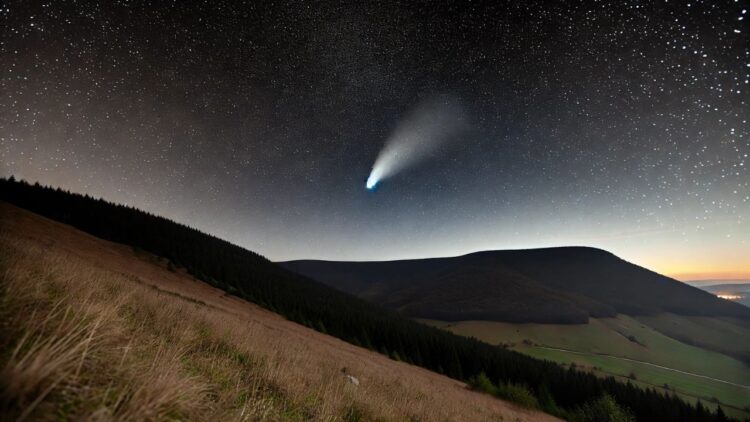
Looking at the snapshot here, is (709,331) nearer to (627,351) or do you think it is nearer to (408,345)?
(627,351)

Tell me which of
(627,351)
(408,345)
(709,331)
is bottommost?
(627,351)

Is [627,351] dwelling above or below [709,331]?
below

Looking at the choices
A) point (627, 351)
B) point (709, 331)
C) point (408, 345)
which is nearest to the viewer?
point (408, 345)

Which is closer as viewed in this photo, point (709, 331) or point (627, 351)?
point (627, 351)

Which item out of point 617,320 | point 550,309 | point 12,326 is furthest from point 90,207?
point 617,320

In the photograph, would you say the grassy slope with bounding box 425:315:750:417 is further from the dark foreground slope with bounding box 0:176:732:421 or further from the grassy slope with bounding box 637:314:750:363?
the dark foreground slope with bounding box 0:176:732:421

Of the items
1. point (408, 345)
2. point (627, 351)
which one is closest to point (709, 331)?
point (627, 351)

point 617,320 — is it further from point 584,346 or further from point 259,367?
point 259,367

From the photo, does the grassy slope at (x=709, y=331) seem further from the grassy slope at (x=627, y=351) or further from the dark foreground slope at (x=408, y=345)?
the dark foreground slope at (x=408, y=345)

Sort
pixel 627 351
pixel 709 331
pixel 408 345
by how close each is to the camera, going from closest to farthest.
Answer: pixel 408 345, pixel 627 351, pixel 709 331
